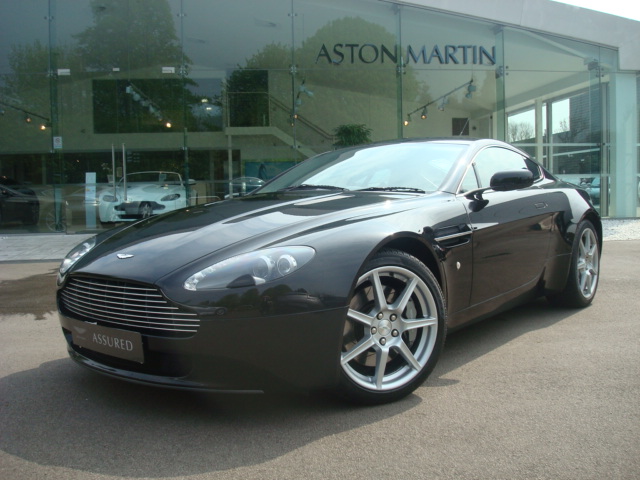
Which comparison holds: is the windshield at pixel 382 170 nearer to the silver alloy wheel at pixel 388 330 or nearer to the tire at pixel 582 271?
the silver alloy wheel at pixel 388 330

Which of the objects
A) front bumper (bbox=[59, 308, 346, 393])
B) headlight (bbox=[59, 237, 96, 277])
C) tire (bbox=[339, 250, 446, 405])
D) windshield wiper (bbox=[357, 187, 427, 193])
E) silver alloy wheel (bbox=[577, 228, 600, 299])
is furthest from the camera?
silver alloy wheel (bbox=[577, 228, 600, 299])

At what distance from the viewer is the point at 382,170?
380 cm

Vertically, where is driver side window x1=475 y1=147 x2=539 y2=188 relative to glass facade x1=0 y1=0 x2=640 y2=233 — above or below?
below

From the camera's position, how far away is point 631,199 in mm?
15305

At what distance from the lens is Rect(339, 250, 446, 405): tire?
2.66 meters

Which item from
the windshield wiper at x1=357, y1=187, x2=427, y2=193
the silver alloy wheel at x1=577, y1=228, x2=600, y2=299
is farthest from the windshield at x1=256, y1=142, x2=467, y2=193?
the silver alloy wheel at x1=577, y1=228, x2=600, y2=299

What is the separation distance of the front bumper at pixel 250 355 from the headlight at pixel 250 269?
0.15 metres

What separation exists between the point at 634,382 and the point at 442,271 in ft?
3.84

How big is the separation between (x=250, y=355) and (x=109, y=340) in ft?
2.24

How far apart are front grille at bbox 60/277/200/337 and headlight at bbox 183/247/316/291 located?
14 cm

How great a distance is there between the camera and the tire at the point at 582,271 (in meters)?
4.55

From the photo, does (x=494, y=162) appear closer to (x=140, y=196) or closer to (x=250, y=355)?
(x=250, y=355)

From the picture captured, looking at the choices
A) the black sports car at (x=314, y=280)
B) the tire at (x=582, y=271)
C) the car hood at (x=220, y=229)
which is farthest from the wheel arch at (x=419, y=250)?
the tire at (x=582, y=271)

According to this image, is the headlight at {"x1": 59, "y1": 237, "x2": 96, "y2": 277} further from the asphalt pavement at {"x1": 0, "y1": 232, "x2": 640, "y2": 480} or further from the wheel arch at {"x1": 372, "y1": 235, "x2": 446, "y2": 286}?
the wheel arch at {"x1": 372, "y1": 235, "x2": 446, "y2": 286}
